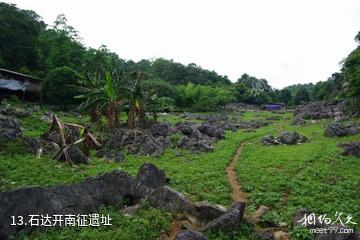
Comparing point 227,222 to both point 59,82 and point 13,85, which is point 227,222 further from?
point 13,85

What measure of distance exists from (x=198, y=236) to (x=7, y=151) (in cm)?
1423

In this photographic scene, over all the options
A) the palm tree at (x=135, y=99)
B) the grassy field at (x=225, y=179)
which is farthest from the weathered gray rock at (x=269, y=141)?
the palm tree at (x=135, y=99)

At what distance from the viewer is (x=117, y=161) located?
19891mm

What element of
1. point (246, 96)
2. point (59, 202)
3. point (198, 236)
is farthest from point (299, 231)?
point (246, 96)

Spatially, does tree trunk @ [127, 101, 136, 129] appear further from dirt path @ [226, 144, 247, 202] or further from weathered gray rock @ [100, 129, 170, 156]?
dirt path @ [226, 144, 247, 202]

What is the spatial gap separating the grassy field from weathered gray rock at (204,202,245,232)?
22cm

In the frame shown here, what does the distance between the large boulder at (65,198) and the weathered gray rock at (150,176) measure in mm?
1086

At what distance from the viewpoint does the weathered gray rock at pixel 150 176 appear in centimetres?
1335

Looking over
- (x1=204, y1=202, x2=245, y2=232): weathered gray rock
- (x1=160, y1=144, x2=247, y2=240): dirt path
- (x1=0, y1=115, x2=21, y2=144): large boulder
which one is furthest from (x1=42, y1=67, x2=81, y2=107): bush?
(x1=204, y1=202, x2=245, y2=232): weathered gray rock

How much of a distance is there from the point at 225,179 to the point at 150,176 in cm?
386

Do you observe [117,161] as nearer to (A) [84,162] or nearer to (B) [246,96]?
(A) [84,162]

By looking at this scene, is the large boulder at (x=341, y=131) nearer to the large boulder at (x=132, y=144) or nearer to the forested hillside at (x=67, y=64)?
the forested hillside at (x=67, y=64)

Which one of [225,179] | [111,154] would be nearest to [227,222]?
[225,179]

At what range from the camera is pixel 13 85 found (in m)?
40.6
